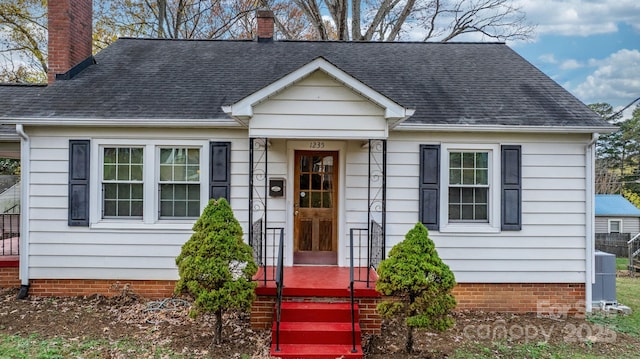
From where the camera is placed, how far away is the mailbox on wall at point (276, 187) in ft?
21.5

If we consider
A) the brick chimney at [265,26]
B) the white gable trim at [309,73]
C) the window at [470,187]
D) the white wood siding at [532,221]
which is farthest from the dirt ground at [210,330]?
the brick chimney at [265,26]

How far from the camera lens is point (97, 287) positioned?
657 cm

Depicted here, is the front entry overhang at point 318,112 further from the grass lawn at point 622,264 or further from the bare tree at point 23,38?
the grass lawn at point 622,264

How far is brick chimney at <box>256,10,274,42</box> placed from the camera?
945 centimetres

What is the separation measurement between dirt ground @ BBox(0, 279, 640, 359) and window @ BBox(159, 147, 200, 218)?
5.59ft

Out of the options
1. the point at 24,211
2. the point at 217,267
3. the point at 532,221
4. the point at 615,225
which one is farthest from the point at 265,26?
the point at 615,225

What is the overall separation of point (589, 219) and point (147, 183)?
298 inches

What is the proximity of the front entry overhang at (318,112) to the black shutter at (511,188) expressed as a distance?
233cm

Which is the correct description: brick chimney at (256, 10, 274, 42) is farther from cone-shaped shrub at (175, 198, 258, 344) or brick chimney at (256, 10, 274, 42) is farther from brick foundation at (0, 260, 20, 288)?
brick foundation at (0, 260, 20, 288)

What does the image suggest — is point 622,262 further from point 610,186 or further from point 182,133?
point 610,186

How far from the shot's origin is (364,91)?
210 inches

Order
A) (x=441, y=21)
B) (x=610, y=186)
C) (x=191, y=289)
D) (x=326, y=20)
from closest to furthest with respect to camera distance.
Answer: (x=191, y=289), (x=441, y=21), (x=326, y=20), (x=610, y=186)

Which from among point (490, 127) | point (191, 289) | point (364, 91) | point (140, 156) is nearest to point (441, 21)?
point (490, 127)

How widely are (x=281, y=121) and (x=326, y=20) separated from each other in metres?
14.5
